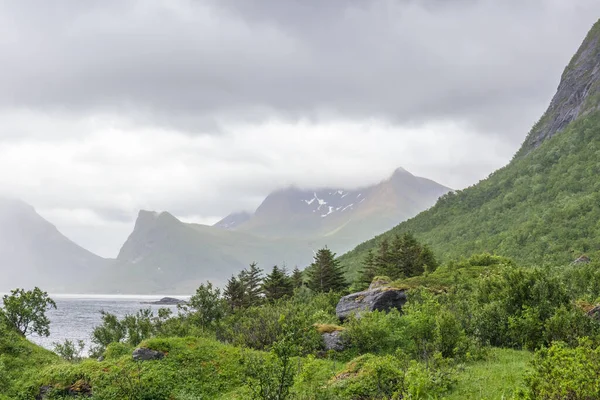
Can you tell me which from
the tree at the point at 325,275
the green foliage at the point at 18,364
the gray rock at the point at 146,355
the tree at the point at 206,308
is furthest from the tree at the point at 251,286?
the gray rock at the point at 146,355

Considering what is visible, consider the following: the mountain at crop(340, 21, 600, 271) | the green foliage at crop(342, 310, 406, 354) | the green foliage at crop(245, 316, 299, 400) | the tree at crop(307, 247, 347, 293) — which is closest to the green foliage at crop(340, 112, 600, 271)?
the mountain at crop(340, 21, 600, 271)

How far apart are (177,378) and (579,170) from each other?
75.8 m

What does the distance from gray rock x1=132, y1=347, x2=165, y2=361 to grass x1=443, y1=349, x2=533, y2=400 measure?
49.6ft

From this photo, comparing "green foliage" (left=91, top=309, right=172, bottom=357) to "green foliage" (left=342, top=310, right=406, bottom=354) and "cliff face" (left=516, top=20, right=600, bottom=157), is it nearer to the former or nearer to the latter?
"green foliage" (left=342, top=310, right=406, bottom=354)

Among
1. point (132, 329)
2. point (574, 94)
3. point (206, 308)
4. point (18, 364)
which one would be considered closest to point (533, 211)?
point (206, 308)

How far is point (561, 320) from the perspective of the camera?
17.6 m

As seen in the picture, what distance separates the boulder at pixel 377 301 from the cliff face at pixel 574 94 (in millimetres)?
92972

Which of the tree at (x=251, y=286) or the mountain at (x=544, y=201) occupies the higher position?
the mountain at (x=544, y=201)

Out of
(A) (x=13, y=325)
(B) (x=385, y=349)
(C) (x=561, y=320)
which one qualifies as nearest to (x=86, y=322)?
(A) (x=13, y=325)

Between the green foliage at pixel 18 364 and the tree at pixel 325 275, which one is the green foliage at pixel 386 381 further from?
the tree at pixel 325 275

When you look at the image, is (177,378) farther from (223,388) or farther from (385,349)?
(385,349)

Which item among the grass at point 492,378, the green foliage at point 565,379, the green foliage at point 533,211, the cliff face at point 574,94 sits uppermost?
the cliff face at point 574,94

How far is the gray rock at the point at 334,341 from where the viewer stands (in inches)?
942

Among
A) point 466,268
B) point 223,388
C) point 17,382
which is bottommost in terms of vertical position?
point 223,388
